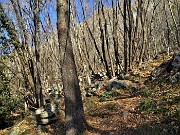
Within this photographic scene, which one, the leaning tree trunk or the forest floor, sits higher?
the leaning tree trunk

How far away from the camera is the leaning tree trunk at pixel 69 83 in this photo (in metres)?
6.70

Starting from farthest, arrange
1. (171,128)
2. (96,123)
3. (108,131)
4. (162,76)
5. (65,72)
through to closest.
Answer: (162,76) → (96,123) → (108,131) → (65,72) → (171,128)

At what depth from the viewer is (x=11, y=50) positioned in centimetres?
1345

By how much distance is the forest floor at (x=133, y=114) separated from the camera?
21.8 ft

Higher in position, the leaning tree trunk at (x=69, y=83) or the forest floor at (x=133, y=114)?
the leaning tree trunk at (x=69, y=83)

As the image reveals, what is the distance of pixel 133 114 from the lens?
8367mm

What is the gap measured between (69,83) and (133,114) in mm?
2846

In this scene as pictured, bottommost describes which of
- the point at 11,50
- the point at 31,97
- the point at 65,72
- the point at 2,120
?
the point at 2,120

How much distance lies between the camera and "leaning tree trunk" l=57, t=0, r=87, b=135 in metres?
6.70

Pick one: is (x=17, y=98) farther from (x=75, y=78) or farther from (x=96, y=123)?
(x=75, y=78)

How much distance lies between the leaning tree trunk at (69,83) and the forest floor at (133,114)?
451 millimetres

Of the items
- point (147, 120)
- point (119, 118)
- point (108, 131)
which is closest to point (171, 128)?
point (147, 120)

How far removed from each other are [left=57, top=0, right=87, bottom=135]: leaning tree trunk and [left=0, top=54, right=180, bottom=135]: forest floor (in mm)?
451

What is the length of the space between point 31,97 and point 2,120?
207cm
